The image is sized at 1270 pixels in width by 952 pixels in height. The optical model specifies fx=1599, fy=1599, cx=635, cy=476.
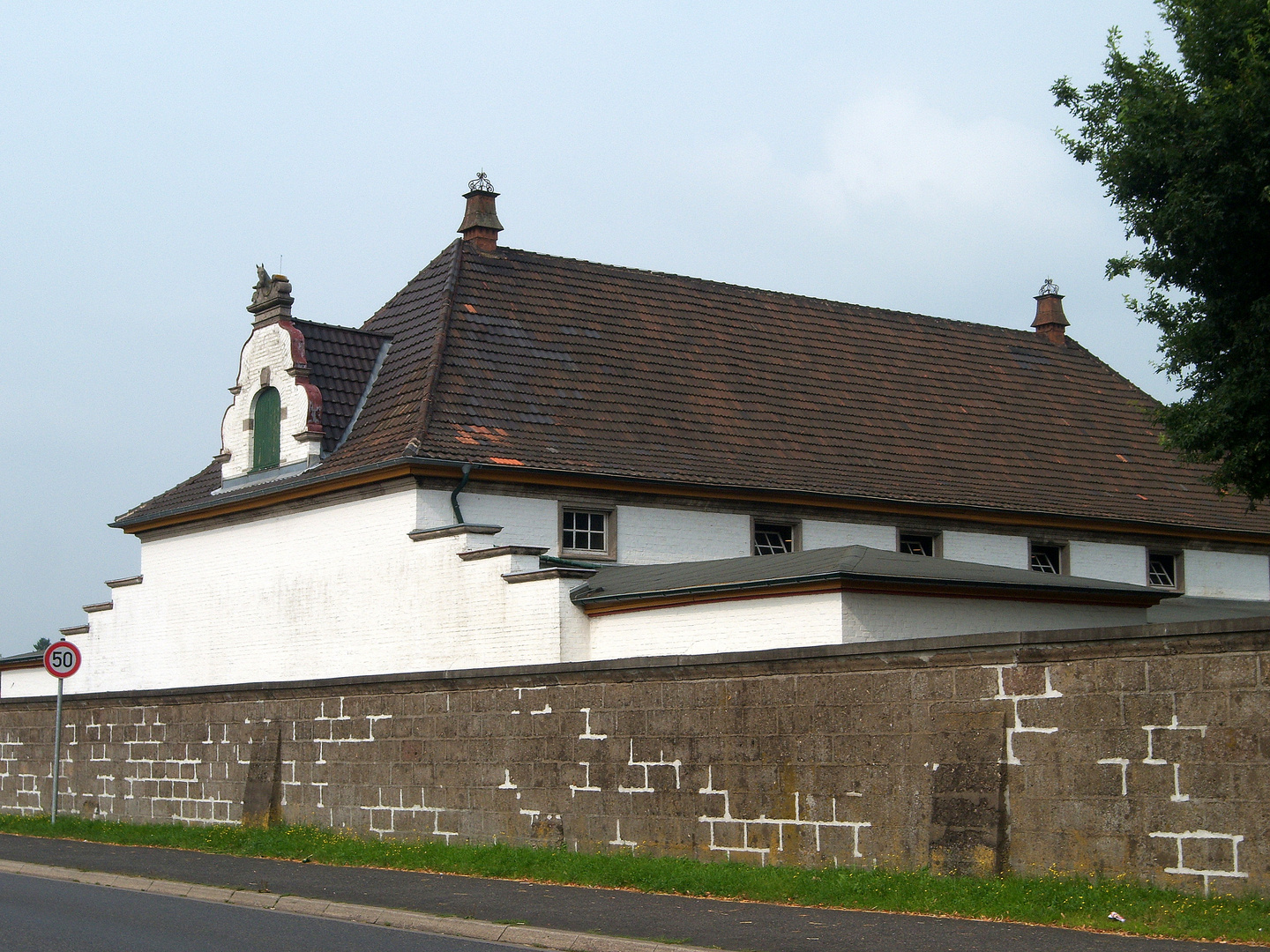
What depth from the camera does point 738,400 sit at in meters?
29.2

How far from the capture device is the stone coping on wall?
444 inches

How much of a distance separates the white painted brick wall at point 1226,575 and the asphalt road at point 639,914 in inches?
839

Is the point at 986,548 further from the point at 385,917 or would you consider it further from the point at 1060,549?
the point at 385,917

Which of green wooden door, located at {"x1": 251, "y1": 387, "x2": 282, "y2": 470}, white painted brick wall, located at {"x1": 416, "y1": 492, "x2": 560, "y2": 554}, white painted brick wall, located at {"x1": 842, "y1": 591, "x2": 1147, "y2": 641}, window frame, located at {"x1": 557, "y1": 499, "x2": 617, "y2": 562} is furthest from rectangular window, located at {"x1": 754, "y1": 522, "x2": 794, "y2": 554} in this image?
green wooden door, located at {"x1": 251, "y1": 387, "x2": 282, "y2": 470}

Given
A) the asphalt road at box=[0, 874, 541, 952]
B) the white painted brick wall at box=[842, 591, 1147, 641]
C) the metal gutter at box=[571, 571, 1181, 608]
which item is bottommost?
the asphalt road at box=[0, 874, 541, 952]

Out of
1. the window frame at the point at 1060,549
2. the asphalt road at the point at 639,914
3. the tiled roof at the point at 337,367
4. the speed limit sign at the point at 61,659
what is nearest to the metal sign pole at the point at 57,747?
the speed limit sign at the point at 61,659

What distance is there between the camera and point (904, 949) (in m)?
10.3

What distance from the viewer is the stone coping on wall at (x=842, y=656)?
37.0 feet

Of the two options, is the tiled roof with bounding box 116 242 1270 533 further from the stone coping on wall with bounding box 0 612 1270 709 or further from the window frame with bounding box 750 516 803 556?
the stone coping on wall with bounding box 0 612 1270 709

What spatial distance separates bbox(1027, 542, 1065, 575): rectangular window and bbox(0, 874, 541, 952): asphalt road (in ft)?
64.7

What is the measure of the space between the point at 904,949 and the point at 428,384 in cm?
1672

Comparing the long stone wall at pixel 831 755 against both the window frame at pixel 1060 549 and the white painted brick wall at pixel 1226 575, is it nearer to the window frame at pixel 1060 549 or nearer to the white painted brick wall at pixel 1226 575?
the window frame at pixel 1060 549

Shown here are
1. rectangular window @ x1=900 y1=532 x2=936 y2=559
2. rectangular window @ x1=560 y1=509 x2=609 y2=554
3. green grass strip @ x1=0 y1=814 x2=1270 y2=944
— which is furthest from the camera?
rectangular window @ x1=900 y1=532 x2=936 y2=559

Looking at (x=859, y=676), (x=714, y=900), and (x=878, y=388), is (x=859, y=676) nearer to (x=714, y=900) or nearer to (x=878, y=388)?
(x=714, y=900)
